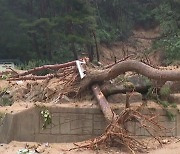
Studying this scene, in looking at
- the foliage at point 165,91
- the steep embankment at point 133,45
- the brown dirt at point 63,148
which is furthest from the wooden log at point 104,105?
the steep embankment at point 133,45

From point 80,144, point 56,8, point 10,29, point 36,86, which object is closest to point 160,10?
point 56,8

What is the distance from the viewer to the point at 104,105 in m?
9.99

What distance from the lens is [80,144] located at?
31.7 ft

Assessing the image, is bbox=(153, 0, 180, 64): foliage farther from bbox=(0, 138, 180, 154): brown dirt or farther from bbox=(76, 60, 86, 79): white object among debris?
bbox=(0, 138, 180, 154): brown dirt

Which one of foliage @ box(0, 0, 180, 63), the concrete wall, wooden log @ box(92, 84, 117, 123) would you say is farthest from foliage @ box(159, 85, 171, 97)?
foliage @ box(0, 0, 180, 63)

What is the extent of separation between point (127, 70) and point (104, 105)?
1.12 m

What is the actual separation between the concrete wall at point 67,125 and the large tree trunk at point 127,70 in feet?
3.06

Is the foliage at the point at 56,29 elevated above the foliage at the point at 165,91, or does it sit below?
above

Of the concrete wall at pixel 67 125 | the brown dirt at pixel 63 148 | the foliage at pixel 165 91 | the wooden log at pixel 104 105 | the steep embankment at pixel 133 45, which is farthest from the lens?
the steep embankment at pixel 133 45

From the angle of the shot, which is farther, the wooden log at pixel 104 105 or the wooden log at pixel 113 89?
the wooden log at pixel 113 89

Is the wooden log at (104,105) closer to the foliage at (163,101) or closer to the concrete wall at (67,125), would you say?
the concrete wall at (67,125)

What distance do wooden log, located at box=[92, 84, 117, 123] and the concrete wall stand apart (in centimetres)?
26

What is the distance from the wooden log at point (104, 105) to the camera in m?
9.62

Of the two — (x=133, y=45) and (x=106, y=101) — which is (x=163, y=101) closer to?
(x=106, y=101)
